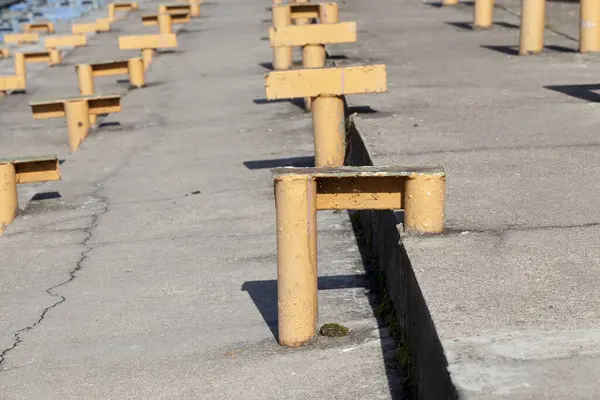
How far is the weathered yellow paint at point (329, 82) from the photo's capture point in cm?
809

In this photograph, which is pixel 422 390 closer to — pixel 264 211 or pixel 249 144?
pixel 264 211

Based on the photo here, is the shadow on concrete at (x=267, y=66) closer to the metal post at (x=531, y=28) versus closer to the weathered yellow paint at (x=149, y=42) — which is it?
the weathered yellow paint at (x=149, y=42)

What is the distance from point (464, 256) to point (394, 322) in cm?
56

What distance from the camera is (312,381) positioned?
16.7 feet

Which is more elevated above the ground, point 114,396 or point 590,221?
point 590,221

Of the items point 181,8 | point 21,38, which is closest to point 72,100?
point 181,8

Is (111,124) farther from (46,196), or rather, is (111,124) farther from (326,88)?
(326,88)

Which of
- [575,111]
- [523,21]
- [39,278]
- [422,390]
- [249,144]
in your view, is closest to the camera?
[422,390]

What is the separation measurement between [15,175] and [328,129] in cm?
249

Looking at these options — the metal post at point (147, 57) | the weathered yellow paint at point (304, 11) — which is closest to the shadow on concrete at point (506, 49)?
the weathered yellow paint at point (304, 11)

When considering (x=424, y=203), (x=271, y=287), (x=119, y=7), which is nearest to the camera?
(x=424, y=203)

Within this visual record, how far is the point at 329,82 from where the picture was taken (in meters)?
8.27

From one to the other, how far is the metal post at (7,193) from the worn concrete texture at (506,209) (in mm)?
2690

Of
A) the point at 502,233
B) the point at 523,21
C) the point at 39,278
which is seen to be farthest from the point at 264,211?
the point at 523,21
